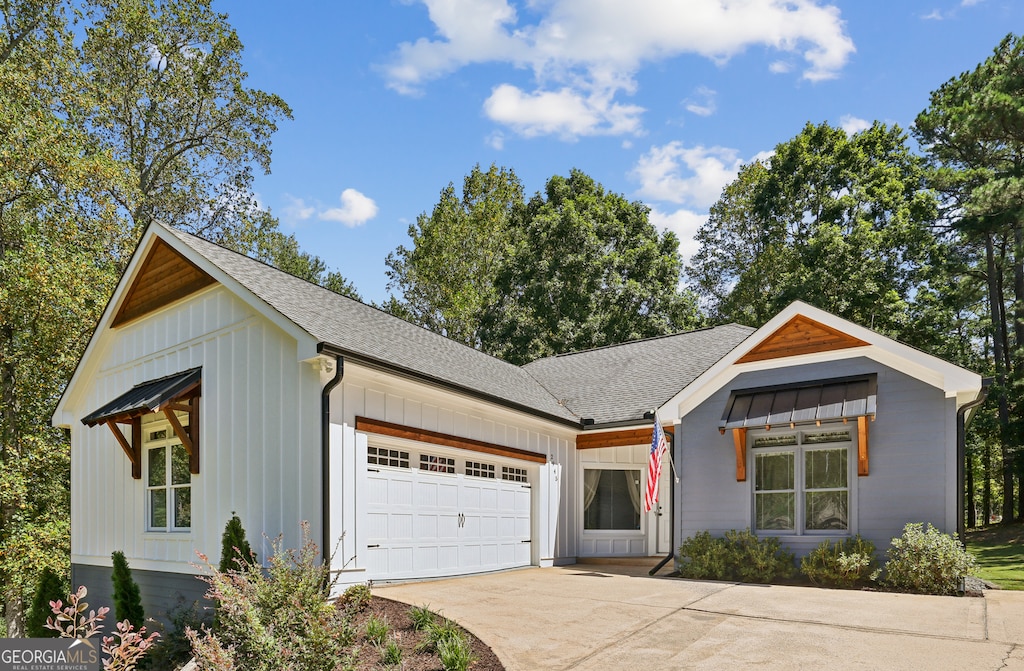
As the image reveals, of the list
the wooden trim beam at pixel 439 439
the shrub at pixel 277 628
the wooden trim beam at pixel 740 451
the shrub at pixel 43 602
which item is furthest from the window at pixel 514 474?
the shrub at pixel 43 602

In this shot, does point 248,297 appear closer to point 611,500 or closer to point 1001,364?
point 611,500

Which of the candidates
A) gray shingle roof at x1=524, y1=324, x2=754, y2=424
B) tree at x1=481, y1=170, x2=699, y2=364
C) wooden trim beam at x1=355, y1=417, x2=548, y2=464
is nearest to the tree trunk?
tree at x1=481, y1=170, x2=699, y2=364

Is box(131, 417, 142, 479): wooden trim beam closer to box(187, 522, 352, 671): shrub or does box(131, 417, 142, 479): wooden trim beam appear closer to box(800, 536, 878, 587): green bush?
box(187, 522, 352, 671): shrub

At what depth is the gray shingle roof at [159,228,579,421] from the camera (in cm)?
1025

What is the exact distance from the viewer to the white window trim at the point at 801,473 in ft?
36.0

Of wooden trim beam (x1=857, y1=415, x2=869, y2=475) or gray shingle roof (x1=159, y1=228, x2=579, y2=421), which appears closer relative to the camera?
gray shingle roof (x1=159, y1=228, x2=579, y2=421)

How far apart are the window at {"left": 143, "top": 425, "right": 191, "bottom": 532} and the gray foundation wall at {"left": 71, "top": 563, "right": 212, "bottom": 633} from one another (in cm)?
75

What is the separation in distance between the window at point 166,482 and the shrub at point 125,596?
2.23 feet

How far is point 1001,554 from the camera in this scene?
56.3ft

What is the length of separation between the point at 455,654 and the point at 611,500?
971 centimetres

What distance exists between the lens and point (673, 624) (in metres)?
7.56

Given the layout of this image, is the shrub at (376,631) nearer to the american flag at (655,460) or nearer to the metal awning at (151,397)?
the metal awning at (151,397)

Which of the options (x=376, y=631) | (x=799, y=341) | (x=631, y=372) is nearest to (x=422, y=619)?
(x=376, y=631)

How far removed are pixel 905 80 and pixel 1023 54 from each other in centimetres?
980
